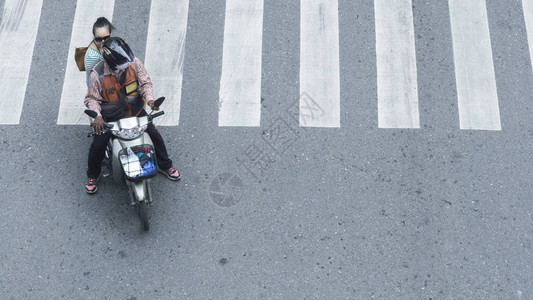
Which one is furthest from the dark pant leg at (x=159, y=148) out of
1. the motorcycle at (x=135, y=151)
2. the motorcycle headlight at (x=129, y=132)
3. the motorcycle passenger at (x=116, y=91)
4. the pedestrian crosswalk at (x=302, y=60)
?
the pedestrian crosswalk at (x=302, y=60)

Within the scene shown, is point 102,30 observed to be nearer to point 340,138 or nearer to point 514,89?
point 340,138

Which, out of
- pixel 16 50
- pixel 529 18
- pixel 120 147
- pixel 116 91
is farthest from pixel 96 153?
pixel 529 18

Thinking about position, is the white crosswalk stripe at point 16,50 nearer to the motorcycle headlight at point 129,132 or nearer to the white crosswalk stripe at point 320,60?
the motorcycle headlight at point 129,132

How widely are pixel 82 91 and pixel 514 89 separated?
5.27m

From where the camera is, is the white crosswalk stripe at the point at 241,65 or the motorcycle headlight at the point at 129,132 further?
the white crosswalk stripe at the point at 241,65

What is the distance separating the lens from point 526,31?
705cm

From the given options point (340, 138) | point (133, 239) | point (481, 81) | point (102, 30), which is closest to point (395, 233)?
point (340, 138)

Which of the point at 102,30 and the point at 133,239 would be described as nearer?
the point at 102,30

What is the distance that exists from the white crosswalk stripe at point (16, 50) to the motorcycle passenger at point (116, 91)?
144cm

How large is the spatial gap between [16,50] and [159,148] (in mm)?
2440

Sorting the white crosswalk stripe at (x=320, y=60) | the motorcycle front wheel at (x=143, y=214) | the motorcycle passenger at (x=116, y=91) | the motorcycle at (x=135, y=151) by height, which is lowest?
the motorcycle front wheel at (x=143, y=214)

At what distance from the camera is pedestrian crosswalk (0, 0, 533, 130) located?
6590mm

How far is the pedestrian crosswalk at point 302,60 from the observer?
6.59m

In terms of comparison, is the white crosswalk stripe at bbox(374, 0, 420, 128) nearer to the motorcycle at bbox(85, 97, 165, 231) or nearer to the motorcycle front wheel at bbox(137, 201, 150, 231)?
the motorcycle at bbox(85, 97, 165, 231)
